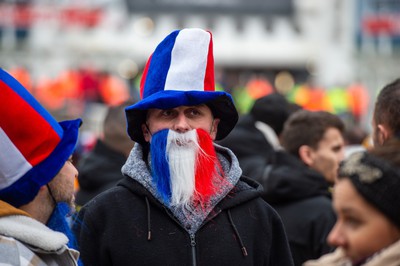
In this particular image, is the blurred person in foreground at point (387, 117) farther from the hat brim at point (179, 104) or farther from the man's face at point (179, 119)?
the man's face at point (179, 119)

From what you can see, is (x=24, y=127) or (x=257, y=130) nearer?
(x=24, y=127)

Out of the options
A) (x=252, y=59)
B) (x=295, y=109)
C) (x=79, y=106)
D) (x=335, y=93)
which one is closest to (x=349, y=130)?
(x=295, y=109)

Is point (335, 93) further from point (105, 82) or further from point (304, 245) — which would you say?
point (304, 245)

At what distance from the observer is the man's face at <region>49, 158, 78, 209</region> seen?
10.5 feet

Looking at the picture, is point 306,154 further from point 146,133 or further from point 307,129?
point 146,133

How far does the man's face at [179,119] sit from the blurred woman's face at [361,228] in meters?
1.18

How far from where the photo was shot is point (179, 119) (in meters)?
3.53

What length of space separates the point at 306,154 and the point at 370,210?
269 centimetres

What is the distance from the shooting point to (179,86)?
140 inches

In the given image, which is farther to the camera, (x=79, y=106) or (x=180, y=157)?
(x=79, y=106)

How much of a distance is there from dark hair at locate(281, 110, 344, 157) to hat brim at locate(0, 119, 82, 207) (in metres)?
2.14

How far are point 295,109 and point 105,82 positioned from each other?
17.3 metres

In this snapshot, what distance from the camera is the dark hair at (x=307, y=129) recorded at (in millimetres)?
5059

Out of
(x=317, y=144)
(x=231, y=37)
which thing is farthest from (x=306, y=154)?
(x=231, y=37)
